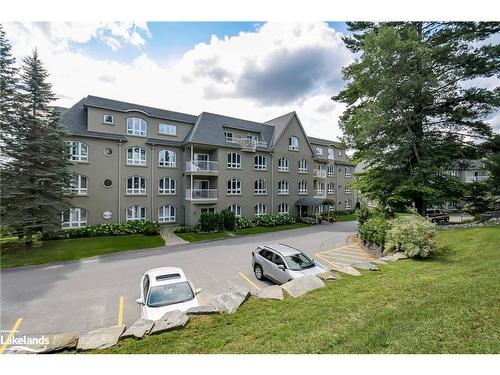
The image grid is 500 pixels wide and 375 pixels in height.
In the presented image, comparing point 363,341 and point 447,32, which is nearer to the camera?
point 363,341

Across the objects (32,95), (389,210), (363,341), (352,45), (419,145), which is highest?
(352,45)

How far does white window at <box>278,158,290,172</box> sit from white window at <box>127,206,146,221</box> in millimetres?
15535

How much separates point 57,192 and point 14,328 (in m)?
11.5

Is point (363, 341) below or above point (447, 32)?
below

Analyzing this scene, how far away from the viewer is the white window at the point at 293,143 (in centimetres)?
2788

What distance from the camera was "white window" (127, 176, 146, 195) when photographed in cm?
2042

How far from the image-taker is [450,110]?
47.7 ft

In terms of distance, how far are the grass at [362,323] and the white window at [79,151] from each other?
19682 mm

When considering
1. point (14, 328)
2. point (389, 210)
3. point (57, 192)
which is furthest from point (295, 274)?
point (57, 192)

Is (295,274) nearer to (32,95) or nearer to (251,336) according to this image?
(251,336)

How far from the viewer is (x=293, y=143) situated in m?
28.2

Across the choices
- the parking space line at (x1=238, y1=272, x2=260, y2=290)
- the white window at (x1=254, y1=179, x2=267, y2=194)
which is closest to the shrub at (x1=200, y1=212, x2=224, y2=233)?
the white window at (x1=254, y1=179, x2=267, y2=194)

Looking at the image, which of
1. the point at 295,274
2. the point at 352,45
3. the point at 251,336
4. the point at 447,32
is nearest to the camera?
the point at 251,336

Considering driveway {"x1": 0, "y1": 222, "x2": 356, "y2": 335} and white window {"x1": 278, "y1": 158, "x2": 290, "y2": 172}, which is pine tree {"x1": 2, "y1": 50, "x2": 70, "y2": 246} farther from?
white window {"x1": 278, "y1": 158, "x2": 290, "y2": 172}
